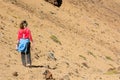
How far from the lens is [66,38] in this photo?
1053 inches

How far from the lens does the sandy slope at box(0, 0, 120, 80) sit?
53.1ft

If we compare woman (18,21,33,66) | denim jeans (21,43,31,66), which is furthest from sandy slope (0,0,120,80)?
woman (18,21,33,66)

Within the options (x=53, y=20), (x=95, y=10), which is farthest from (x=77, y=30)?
(x=95, y=10)

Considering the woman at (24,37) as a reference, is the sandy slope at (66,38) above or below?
below

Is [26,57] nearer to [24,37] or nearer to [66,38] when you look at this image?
[24,37]

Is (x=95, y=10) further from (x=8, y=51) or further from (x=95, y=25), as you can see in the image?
(x=8, y=51)

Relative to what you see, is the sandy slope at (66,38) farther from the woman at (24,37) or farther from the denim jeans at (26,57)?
the woman at (24,37)

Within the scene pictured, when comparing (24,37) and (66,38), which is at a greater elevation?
(24,37)

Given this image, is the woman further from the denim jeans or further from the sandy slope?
the sandy slope

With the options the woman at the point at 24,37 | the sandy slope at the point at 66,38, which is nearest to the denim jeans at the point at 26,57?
the woman at the point at 24,37

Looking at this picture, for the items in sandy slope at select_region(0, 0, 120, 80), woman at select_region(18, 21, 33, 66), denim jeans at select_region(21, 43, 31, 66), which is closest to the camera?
woman at select_region(18, 21, 33, 66)

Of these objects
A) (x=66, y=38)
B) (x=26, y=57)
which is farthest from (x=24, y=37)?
(x=66, y=38)

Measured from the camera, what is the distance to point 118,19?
38438 mm

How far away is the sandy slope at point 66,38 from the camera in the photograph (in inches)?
637
